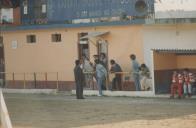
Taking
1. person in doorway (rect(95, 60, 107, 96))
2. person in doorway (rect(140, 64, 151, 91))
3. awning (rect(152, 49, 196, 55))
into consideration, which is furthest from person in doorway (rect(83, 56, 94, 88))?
awning (rect(152, 49, 196, 55))

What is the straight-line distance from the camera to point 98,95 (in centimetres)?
2795

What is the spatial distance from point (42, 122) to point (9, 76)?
16.0 meters

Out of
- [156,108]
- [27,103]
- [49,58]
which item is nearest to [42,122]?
[156,108]

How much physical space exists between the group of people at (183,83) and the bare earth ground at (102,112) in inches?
27.7

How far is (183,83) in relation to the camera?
2478cm

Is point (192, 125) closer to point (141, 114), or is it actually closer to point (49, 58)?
point (141, 114)

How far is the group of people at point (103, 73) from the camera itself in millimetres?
26344

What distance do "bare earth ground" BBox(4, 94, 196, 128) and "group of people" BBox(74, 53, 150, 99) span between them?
86 cm

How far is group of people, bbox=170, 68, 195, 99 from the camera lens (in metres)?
24.7

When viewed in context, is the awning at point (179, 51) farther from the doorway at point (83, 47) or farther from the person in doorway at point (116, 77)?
the doorway at point (83, 47)

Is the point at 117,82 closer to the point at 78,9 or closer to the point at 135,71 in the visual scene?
the point at 135,71

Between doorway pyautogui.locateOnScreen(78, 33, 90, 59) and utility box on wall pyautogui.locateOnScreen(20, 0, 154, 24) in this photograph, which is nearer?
utility box on wall pyautogui.locateOnScreen(20, 0, 154, 24)

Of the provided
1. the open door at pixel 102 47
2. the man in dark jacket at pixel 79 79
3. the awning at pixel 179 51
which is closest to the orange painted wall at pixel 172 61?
the awning at pixel 179 51

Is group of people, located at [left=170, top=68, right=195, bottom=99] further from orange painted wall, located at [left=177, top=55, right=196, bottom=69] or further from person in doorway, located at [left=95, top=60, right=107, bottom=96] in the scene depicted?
person in doorway, located at [left=95, top=60, right=107, bottom=96]
